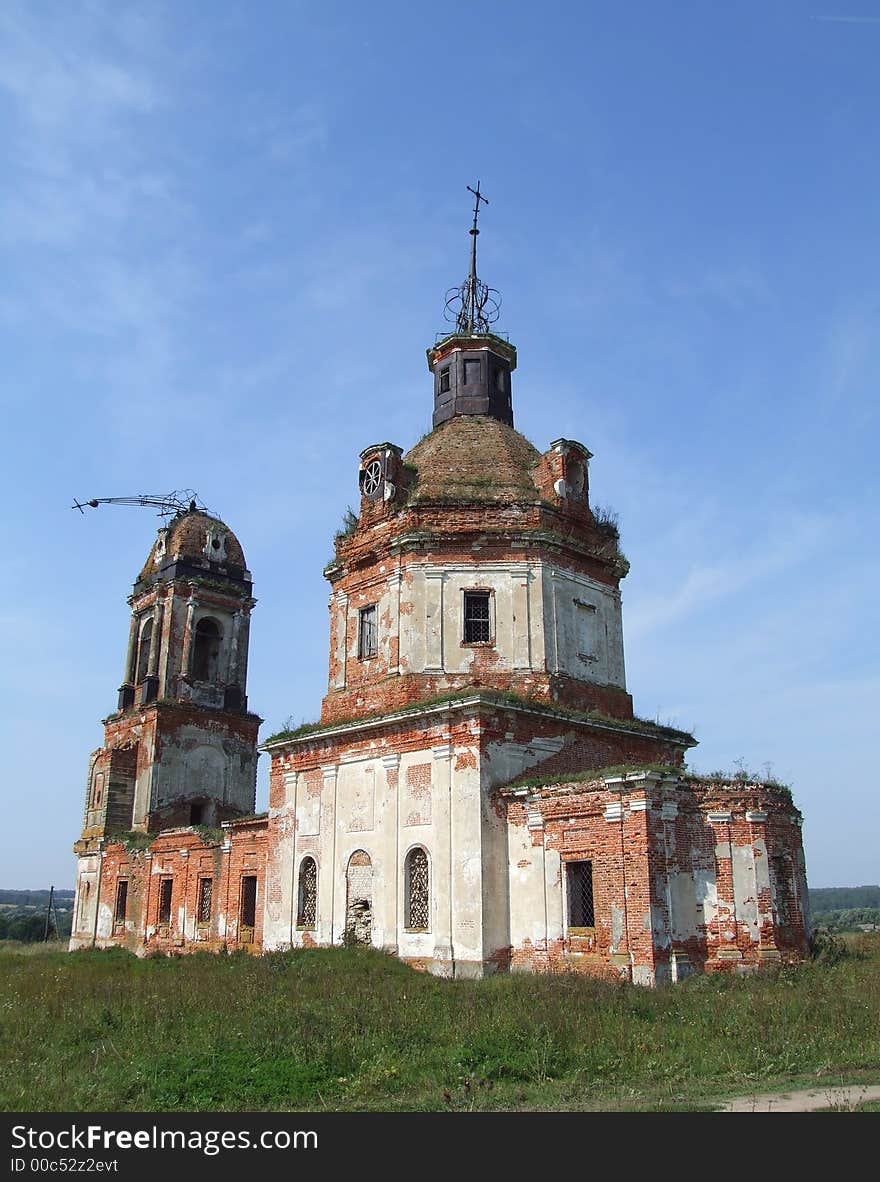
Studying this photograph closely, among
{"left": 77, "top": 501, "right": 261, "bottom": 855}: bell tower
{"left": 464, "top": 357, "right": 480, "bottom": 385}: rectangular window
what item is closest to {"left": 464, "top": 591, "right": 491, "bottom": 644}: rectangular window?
{"left": 464, "top": 357, "right": 480, "bottom": 385}: rectangular window

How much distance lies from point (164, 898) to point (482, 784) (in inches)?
611

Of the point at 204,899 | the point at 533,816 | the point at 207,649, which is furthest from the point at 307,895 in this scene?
the point at 207,649

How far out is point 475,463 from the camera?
2142 cm

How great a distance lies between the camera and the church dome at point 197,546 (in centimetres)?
3362

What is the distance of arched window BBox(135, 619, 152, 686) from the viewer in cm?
3344

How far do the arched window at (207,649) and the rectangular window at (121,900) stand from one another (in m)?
7.11

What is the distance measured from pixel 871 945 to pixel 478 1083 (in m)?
13.0

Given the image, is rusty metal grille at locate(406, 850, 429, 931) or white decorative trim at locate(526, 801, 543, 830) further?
rusty metal grille at locate(406, 850, 429, 931)

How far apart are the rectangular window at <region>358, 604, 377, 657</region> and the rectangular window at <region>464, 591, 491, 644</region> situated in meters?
2.22

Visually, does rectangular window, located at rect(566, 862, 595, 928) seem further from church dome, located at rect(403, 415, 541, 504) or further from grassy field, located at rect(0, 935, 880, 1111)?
church dome, located at rect(403, 415, 541, 504)

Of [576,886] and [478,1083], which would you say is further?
[576,886]

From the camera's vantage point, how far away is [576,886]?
15.7 m

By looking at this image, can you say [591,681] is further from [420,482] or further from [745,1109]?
[745,1109]
